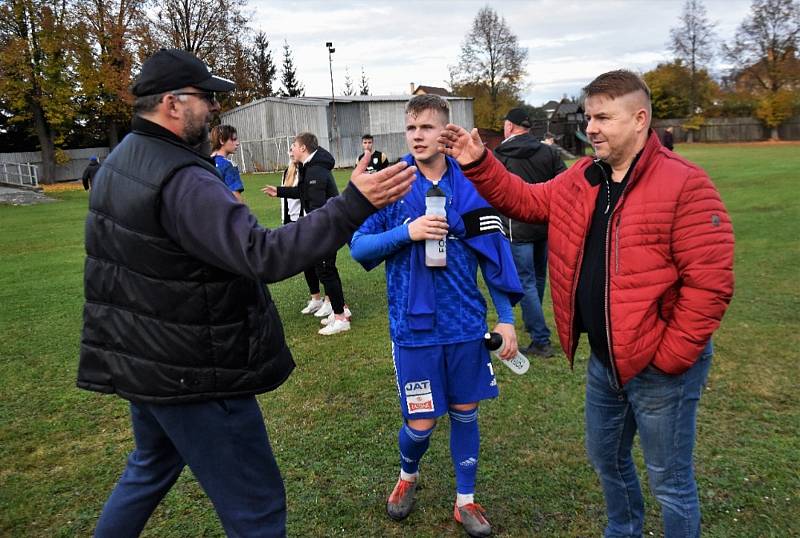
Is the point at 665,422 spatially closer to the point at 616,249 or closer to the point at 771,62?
the point at 616,249

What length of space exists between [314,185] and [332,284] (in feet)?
3.81

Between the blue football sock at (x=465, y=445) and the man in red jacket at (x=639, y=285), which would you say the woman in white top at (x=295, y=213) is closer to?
the blue football sock at (x=465, y=445)

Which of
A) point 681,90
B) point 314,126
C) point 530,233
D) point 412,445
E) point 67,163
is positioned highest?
point 681,90

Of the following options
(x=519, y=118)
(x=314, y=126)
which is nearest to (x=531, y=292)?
(x=519, y=118)

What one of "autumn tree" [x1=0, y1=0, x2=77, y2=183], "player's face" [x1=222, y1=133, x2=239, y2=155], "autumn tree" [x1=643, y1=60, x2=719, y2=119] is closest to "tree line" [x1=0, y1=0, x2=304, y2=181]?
"autumn tree" [x1=0, y1=0, x2=77, y2=183]

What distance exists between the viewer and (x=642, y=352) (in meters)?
2.42

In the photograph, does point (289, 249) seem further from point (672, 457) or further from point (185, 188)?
point (672, 457)

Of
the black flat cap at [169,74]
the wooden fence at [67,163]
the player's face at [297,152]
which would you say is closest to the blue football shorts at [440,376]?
the black flat cap at [169,74]

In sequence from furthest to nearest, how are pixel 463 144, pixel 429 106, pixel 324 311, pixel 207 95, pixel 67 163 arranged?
1. pixel 67 163
2. pixel 324 311
3. pixel 429 106
4. pixel 463 144
5. pixel 207 95

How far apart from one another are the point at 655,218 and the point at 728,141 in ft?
192

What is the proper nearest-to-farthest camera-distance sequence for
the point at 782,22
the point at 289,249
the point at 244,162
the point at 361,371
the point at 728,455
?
1. the point at 289,249
2. the point at 728,455
3. the point at 361,371
4. the point at 244,162
5. the point at 782,22

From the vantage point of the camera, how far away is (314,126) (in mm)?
39156

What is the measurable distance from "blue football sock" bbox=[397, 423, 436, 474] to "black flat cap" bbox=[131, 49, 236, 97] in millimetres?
2079

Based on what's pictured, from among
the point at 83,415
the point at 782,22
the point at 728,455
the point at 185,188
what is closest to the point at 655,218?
the point at 185,188
